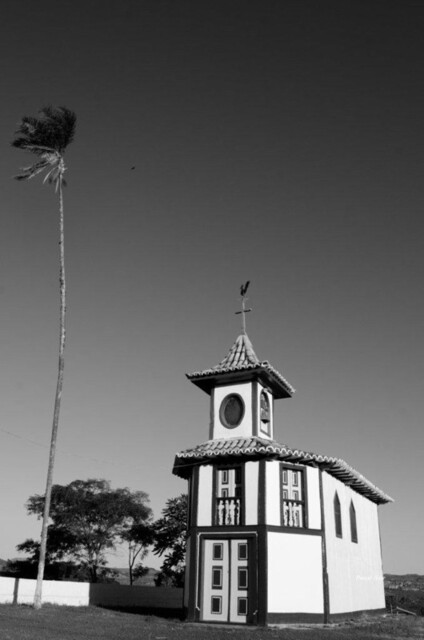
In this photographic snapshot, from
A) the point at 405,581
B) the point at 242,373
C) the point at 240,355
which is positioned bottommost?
the point at 405,581

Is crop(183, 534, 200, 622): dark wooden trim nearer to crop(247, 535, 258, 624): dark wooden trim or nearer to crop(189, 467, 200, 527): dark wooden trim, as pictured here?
crop(189, 467, 200, 527): dark wooden trim

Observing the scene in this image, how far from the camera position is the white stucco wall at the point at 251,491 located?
67.2 ft

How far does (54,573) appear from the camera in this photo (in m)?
48.2

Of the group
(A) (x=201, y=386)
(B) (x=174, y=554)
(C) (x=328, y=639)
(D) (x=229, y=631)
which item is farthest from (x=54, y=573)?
(C) (x=328, y=639)

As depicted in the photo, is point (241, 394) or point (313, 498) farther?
point (241, 394)

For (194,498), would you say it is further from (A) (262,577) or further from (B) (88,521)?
(B) (88,521)

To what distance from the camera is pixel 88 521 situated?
51531mm

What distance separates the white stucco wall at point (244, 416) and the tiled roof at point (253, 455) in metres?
0.37

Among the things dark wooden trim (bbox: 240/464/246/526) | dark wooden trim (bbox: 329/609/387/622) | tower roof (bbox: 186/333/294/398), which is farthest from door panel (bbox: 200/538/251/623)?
tower roof (bbox: 186/333/294/398)

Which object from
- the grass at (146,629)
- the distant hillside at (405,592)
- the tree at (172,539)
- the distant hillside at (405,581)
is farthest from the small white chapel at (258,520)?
the distant hillside at (405,581)

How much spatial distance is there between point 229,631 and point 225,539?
11.3ft

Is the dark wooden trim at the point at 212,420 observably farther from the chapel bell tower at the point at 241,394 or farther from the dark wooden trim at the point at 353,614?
the dark wooden trim at the point at 353,614

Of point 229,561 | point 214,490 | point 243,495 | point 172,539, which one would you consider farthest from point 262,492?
point 172,539

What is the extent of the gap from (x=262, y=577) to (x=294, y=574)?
4.19 ft
